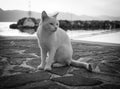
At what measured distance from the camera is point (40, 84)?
1847 mm

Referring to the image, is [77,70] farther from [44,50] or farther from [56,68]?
[44,50]

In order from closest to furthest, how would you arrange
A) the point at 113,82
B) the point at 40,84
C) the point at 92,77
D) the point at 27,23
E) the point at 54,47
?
1. the point at 40,84
2. the point at 113,82
3. the point at 92,77
4. the point at 54,47
5. the point at 27,23

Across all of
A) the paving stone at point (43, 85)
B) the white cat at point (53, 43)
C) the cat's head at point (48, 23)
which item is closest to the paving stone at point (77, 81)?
the paving stone at point (43, 85)

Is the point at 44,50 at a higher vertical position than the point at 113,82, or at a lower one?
higher

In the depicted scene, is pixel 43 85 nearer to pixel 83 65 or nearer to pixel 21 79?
pixel 21 79

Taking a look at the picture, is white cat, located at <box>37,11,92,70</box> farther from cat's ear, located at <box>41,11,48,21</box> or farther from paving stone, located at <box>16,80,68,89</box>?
paving stone, located at <box>16,80,68,89</box>

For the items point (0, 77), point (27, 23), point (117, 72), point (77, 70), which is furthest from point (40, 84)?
point (27, 23)

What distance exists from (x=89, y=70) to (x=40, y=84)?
108 centimetres

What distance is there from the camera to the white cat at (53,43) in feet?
7.36

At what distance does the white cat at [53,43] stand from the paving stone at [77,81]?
0.38 meters

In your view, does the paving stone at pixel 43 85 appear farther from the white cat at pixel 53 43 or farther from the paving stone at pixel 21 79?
the white cat at pixel 53 43

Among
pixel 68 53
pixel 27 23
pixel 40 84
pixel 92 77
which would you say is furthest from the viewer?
pixel 27 23

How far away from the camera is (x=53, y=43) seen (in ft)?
7.64

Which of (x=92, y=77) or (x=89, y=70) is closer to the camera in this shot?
(x=92, y=77)
